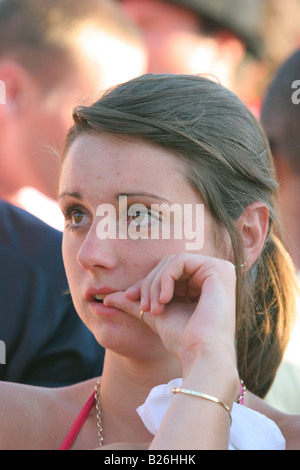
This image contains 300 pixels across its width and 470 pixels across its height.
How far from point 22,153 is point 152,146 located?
2162 millimetres

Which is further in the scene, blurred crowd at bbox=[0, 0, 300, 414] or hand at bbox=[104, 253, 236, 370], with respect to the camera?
blurred crowd at bbox=[0, 0, 300, 414]

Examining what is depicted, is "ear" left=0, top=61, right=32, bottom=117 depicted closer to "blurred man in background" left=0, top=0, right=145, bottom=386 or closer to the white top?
"blurred man in background" left=0, top=0, right=145, bottom=386

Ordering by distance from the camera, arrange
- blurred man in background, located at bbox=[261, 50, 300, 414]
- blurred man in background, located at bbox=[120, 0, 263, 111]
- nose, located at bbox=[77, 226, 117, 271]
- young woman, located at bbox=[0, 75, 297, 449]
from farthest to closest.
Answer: blurred man in background, located at bbox=[120, 0, 263, 111], blurred man in background, located at bbox=[261, 50, 300, 414], nose, located at bbox=[77, 226, 117, 271], young woman, located at bbox=[0, 75, 297, 449]

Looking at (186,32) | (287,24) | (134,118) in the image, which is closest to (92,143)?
(134,118)

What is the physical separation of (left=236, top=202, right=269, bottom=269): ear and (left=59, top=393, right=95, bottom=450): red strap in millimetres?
709

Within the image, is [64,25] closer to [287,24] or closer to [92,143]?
[92,143]

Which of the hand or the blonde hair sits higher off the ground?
the blonde hair

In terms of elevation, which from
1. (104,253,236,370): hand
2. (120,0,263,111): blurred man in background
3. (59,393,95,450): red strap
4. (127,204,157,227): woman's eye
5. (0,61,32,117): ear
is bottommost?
(59,393,95,450): red strap

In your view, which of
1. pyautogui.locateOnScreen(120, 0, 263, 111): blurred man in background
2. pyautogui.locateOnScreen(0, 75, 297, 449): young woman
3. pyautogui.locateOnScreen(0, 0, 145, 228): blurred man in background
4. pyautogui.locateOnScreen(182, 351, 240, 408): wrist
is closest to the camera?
pyautogui.locateOnScreen(182, 351, 240, 408): wrist

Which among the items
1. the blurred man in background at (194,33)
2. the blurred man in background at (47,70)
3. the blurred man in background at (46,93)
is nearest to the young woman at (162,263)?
the blurred man in background at (46,93)

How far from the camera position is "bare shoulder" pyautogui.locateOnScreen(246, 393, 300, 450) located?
6.98 ft

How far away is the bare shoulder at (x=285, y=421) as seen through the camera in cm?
213

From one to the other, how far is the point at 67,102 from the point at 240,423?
2818 millimetres

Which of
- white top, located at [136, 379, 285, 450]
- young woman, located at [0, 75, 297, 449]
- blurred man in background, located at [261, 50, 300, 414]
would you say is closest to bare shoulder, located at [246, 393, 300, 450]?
young woman, located at [0, 75, 297, 449]
